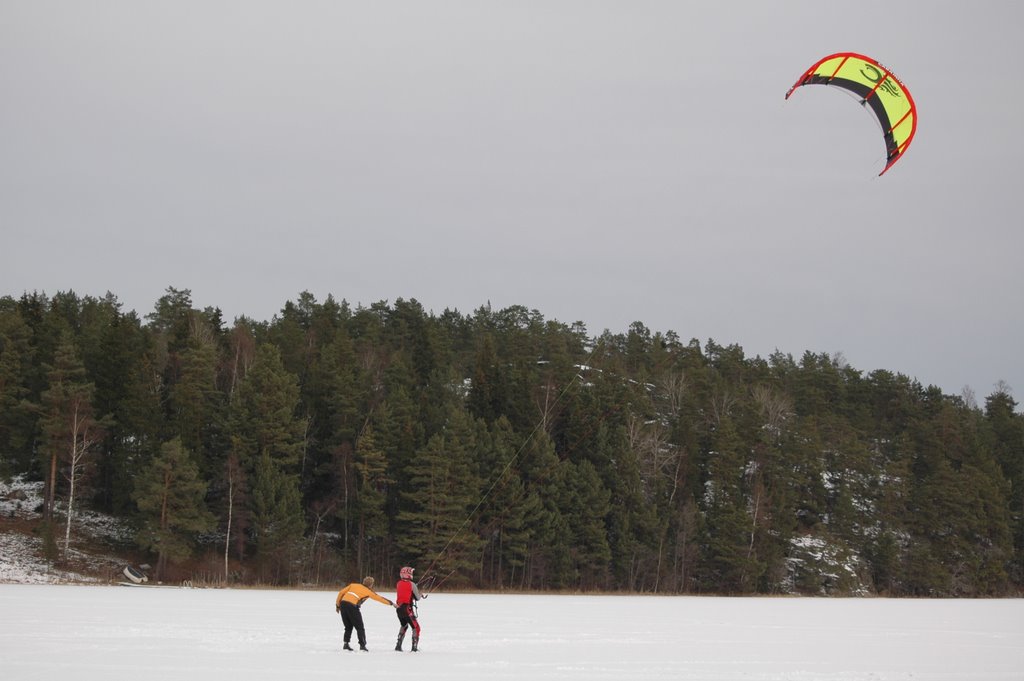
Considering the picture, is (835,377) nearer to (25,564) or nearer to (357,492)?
(357,492)

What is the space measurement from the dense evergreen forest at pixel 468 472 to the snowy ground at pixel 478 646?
25.8 m

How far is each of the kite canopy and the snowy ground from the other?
10.1 m

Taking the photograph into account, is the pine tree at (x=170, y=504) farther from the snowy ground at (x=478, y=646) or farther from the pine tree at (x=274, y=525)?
the snowy ground at (x=478, y=646)

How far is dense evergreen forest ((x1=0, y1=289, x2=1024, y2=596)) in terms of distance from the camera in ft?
179

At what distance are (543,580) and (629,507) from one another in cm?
869

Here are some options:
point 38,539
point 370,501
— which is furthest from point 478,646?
point 38,539

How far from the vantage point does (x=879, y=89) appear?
2131 cm

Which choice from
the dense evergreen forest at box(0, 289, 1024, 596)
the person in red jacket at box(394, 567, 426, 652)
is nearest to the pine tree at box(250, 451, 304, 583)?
the dense evergreen forest at box(0, 289, 1024, 596)

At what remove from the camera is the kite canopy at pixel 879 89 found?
819 inches

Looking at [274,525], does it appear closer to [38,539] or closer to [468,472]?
[468,472]

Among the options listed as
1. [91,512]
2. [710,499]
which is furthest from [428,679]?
[710,499]

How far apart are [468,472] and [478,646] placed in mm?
38517

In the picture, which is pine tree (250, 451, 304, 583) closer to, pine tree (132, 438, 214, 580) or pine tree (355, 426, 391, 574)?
pine tree (132, 438, 214, 580)

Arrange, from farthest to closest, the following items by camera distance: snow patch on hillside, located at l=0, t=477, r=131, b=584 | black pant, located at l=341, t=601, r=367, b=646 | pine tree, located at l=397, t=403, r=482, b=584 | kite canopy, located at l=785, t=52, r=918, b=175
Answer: pine tree, located at l=397, t=403, r=482, b=584
snow patch on hillside, located at l=0, t=477, r=131, b=584
kite canopy, located at l=785, t=52, r=918, b=175
black pant, located at l=341, t=601, r=367, b=646
